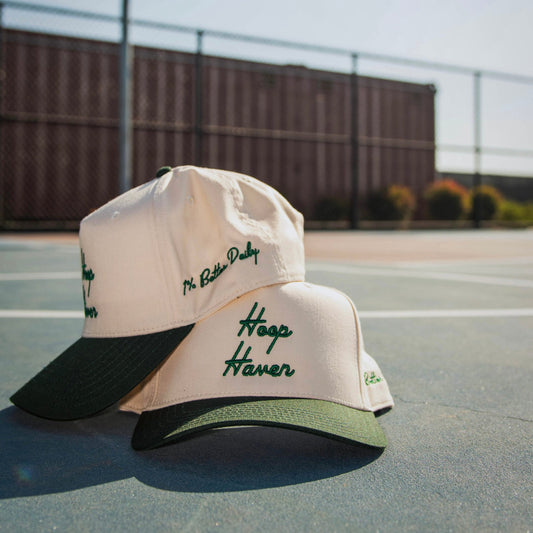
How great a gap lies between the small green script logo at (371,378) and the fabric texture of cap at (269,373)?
0.07 meters

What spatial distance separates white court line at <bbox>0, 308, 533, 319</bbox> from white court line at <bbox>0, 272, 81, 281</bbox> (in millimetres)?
1408

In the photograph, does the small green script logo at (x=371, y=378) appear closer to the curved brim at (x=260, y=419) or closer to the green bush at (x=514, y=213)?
the curved brim at (x=260, y=419)

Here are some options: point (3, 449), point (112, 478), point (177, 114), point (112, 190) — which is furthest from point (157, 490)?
point (177, 114)

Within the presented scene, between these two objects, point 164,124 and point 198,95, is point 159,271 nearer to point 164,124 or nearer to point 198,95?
point 198,95

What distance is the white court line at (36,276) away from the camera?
14.5 feet

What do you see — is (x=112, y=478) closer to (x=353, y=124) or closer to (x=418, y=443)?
(x=418, y=443)

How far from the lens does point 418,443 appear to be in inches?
51.3

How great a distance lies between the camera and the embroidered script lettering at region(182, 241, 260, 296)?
127 centimetres

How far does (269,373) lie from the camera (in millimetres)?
1219

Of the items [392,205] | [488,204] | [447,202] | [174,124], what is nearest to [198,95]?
[174,124]

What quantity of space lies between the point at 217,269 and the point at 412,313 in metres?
1.92

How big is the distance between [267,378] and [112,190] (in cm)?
1518

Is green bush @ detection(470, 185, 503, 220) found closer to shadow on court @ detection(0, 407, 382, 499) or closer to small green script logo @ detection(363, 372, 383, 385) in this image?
small green script logo @ detection(363, 372, 383, 385)

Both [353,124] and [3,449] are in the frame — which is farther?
[353,124]
